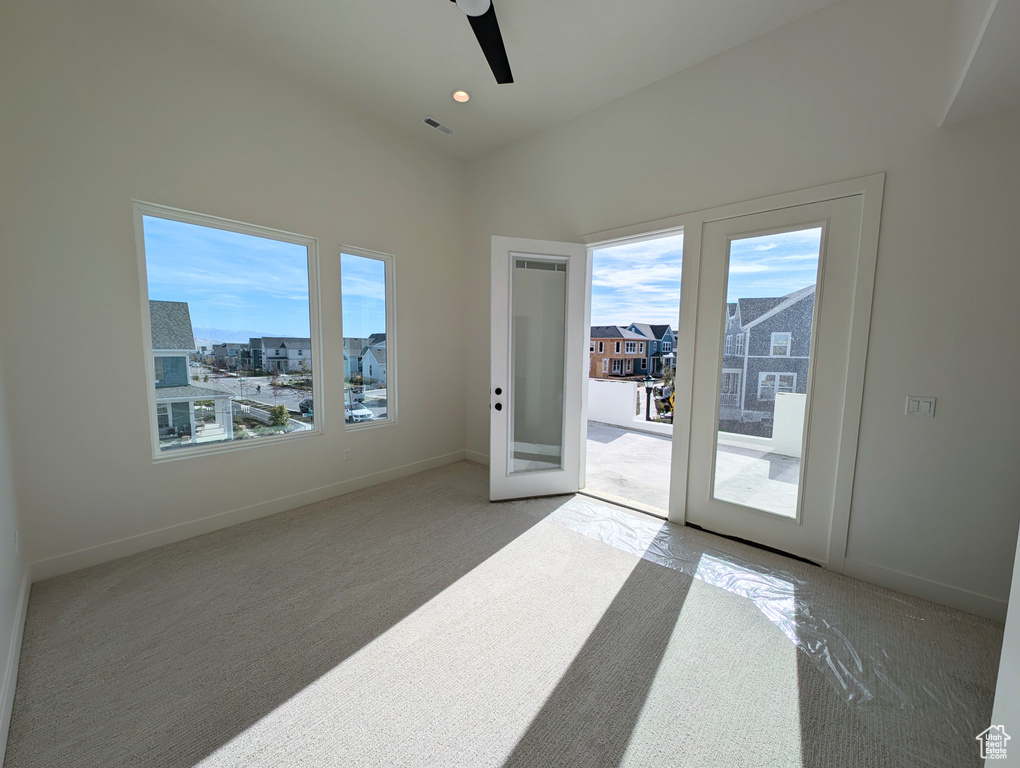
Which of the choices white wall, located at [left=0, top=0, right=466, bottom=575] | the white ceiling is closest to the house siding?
white wall, located at [left=0, top=0, right=466, bottom=575]

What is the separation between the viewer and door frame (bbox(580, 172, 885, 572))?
2299mm

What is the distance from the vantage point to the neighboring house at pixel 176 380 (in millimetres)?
2674

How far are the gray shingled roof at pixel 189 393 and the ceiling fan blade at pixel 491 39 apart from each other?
286 centimetres

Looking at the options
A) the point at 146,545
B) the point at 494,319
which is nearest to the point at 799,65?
the point at 494,319

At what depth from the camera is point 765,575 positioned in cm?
244

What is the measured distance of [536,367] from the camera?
374 cm

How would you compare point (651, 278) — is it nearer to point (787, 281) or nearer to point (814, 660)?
point (787, 281)

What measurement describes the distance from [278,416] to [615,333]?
29.6 feet

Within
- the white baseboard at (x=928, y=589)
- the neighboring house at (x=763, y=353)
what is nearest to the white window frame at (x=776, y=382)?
the neighboring house at (x=763, y=353)

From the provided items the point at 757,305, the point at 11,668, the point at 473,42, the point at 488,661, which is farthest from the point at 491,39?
the point at 11,668

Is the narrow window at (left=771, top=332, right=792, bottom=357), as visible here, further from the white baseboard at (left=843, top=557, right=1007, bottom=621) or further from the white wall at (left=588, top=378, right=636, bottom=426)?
the white wall at (left=588, top=378, right=636, bottom=426)

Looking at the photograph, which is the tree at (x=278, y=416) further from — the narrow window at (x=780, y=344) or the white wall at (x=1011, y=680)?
the white wall at (x=1011, y=680)

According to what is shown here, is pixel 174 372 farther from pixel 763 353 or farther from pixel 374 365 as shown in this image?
pixel 763 353

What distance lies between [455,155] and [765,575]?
4.66 meters
